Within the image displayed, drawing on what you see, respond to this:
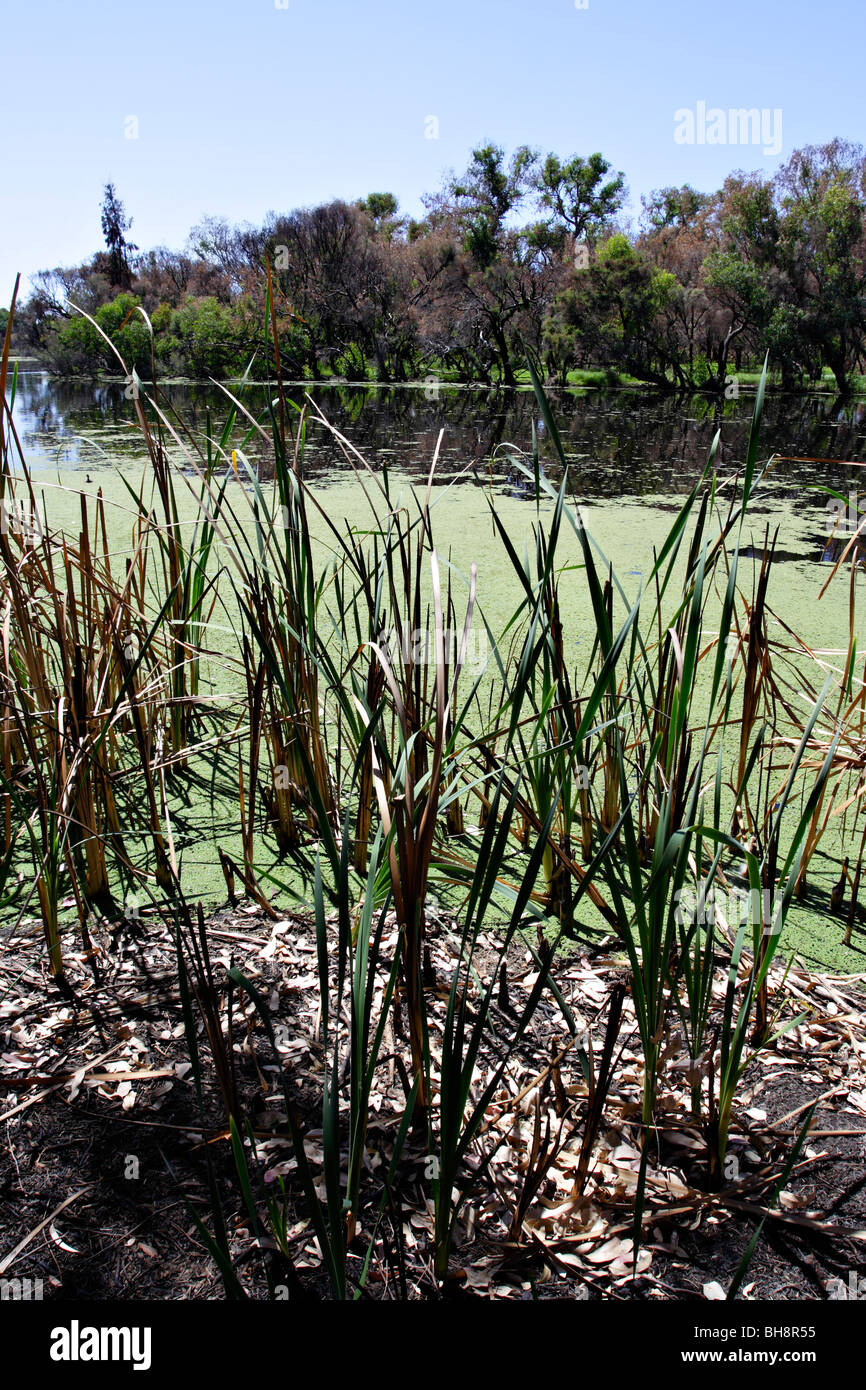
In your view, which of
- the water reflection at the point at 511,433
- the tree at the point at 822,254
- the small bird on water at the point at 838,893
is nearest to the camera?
the small bird on water at the point at 838,893

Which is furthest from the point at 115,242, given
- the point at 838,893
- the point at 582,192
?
the point at 838,893

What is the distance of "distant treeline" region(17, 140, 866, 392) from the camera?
19062 millimetres

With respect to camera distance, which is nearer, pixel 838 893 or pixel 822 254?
pixel 838 893

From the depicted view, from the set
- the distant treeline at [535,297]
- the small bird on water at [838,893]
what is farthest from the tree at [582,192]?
the small bird on water at [838,893]

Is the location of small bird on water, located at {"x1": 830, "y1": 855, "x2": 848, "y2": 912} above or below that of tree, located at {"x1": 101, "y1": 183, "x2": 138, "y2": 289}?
below

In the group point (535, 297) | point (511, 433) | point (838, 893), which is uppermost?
point (535, 297)

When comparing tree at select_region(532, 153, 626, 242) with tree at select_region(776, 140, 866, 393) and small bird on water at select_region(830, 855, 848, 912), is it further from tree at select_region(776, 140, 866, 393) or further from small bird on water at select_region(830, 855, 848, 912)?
small bird on water at select_region(830, 855, 848, 912)

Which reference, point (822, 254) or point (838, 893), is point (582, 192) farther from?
point (838, 893)

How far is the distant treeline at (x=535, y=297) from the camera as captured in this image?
19062 millimetres

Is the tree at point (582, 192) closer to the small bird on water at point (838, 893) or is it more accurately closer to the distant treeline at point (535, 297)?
the distant treeline at point (535, 297)

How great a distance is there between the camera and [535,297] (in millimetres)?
21891

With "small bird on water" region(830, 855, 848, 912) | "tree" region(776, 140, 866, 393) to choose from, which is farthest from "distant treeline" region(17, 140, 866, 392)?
"small bird on water" region(830, 855, 848, 912)

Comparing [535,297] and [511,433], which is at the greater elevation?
[535,297]

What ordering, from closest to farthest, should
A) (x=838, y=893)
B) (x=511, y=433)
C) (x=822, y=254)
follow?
(x=838, y=893)
(x=511, y=433)
(x=822, y=254)
